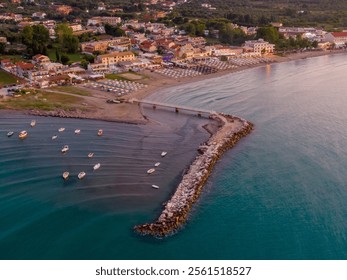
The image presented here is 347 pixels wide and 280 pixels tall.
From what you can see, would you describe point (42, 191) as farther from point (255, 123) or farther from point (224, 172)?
point (255, 123)

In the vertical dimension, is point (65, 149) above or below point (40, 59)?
below

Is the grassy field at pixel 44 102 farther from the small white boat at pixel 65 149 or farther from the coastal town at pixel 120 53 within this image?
the small white boat at pixel 65 149

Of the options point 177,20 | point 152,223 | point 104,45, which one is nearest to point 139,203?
point 152,223

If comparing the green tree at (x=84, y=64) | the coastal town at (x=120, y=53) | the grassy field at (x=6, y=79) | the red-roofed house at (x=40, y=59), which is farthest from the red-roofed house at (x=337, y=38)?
the grassy field at (x=6, y=79)

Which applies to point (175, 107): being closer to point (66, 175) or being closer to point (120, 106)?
point (120, 106)

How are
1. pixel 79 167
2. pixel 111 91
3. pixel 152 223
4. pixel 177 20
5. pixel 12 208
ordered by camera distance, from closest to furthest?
pixel 152 223
pixel 12 208
pixel 79 167
pixel 111 91
pixel 177 20

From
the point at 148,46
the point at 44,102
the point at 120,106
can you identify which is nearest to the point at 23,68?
the point at 44,102

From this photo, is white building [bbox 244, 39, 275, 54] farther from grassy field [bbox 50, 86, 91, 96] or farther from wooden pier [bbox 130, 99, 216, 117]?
grassy field [bbox 50, 86, 91, 96]
